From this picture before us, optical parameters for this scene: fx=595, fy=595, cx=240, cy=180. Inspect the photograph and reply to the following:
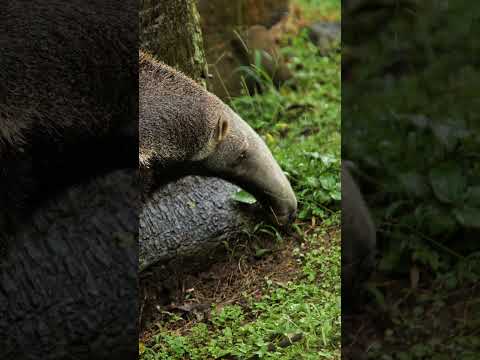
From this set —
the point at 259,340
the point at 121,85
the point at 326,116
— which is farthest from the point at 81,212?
the point at 326,116

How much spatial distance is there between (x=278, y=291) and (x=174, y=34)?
1.02 meters

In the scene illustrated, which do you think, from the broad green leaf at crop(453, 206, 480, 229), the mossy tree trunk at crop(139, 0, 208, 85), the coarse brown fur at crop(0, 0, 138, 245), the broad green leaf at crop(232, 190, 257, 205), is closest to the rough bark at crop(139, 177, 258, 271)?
the broad green leaf at crop(232, 190, 257, 205)

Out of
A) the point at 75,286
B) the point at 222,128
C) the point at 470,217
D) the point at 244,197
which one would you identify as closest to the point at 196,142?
the point at 222,128

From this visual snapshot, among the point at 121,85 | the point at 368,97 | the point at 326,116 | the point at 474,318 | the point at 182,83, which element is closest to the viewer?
the point at 368,97

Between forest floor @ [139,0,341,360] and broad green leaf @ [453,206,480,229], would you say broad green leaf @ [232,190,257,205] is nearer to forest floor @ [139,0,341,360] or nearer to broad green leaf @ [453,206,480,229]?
forest floor @ [139,0,341,360]

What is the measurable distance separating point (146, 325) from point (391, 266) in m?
0.87

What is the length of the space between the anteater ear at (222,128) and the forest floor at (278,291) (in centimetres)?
17

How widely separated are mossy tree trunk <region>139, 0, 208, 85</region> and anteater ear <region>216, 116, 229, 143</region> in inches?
7.8

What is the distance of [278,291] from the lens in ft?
5.98

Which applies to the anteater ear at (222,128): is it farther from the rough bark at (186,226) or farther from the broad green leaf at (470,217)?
the broad green leaf at (470,217)

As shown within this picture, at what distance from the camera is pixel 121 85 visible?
1.84m

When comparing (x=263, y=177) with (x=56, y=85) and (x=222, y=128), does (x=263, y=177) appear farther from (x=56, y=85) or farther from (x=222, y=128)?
(x=56, y=85)

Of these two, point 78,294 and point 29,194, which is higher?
point 29,194

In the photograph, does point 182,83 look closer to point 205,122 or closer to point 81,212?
point 205,122
